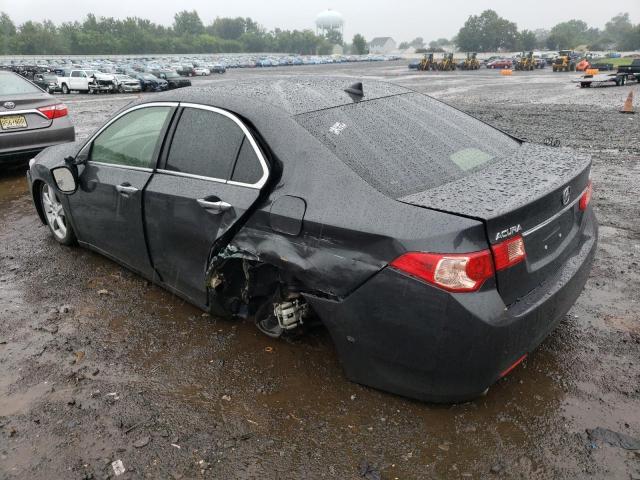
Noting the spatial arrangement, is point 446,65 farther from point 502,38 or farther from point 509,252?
point 502,38

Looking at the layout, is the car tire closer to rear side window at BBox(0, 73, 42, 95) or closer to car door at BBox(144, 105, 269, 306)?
car door at BBox(144, 105, 269, 306)

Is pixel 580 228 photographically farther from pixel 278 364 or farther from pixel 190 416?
pixel 190 416

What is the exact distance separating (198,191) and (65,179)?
5.41 feet

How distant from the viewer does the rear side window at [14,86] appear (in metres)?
7.39

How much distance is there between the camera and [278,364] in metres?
3.06

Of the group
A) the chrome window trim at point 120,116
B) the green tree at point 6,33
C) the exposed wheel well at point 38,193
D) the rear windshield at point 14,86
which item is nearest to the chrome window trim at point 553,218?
the chrome window trim at point 120,116

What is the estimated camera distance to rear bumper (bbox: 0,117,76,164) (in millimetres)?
6957

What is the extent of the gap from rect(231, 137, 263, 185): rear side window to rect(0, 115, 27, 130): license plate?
18.3 ft

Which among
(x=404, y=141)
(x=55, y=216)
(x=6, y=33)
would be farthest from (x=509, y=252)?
(x=6, y=33)

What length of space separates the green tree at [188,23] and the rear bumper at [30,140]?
168964 mm

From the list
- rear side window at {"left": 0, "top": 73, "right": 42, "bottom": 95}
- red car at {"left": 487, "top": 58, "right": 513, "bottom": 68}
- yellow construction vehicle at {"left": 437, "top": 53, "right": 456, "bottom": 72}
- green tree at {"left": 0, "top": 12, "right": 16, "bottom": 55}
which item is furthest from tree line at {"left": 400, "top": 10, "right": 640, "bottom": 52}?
rear side window at {"left": 0, "top": 73, "right": 42, "bottom": 95}

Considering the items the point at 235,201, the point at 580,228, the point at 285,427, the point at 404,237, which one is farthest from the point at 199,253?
the point at 580,228

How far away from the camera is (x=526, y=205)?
2.32 m

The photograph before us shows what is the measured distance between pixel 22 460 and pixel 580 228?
3.18 m
